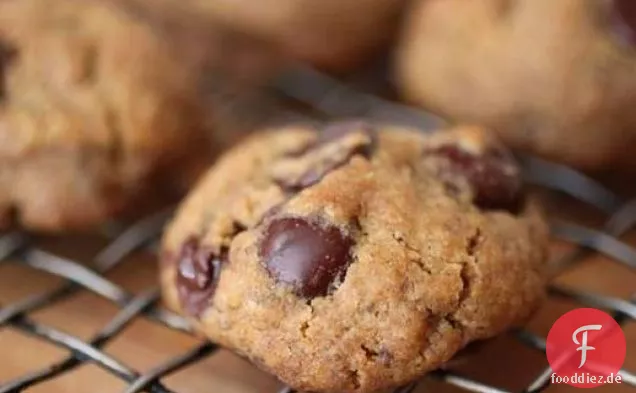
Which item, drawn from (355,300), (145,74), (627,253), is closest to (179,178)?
(145,74)

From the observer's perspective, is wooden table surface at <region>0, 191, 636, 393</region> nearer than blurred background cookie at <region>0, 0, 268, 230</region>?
Yes

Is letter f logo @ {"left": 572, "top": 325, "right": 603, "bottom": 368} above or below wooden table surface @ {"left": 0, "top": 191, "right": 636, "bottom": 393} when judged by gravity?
below

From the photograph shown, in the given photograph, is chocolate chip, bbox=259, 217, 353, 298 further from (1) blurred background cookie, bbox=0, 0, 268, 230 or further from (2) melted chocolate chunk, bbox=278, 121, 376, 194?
(1) blurred background cookie, bbox=0, 0, 268, 230

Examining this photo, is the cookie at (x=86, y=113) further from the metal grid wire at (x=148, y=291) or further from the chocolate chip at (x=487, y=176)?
the chocolate chip at (x=487, y=176)

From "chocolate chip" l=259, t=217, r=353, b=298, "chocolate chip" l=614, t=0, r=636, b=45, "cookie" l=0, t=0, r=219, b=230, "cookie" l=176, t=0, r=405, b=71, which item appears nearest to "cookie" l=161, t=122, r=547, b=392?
"chocolate chip" l=259, t=217, r=353, b=298

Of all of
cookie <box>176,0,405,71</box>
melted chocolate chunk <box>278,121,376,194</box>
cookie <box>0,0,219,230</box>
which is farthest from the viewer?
cookie <box>176,0,405,71</box>

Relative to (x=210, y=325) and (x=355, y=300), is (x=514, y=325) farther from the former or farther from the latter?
(x=210, y=325)
